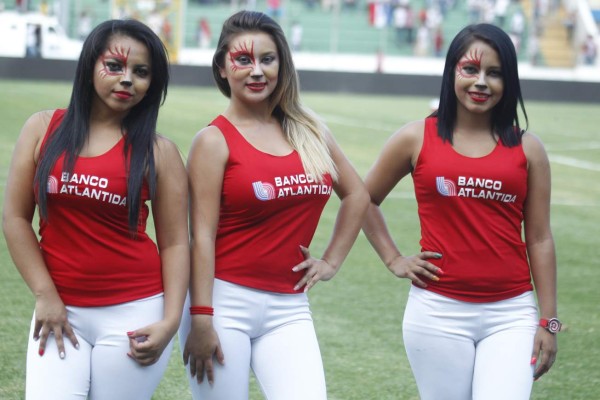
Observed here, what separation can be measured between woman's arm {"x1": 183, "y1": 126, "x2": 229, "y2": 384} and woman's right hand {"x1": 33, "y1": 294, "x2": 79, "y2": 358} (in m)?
0.48

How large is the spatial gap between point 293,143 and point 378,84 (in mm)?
31685

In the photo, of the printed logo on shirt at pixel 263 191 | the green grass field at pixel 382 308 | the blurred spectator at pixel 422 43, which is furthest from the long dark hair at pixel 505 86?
the blurred spectator at pixel 422 43

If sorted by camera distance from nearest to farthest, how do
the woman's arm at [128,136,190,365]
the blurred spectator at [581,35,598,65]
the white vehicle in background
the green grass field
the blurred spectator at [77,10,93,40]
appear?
1. the woman's arm at [128,136,190,365]
2. the green grass field
3. the white vehicle in background
4. the blurred spectator at [77,10,93,40]
5. the blurred spectator at [581,35,598,65]

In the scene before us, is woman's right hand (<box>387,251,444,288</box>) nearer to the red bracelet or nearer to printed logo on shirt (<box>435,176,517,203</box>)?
printed logo on shirt (<box>435,176,517,203</box>)

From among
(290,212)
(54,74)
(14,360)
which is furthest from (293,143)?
(54,74)

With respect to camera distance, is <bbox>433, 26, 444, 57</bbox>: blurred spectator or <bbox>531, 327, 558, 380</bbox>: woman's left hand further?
<bbox>433, 26, 444, 57</bbox>: blurred spectator

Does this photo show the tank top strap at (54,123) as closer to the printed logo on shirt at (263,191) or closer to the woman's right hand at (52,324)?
the woman's right hand at (52,324)

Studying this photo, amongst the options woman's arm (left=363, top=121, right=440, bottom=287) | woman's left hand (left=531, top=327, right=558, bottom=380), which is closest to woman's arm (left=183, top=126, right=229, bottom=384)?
woman's arm (left=363, top=121, right=440, bottom=287)

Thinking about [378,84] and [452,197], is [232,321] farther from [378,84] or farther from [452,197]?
[378,84]

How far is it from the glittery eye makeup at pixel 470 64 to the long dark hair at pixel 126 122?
1.19 meters

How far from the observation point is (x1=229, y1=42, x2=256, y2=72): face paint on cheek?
4.32 metres

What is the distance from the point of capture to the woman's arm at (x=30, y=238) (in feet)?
12.4

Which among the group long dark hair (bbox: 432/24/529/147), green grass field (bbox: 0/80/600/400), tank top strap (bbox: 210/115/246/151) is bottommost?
green grass field (bbox: 0/80/600/400)

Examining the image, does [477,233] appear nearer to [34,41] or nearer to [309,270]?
[309,270]
